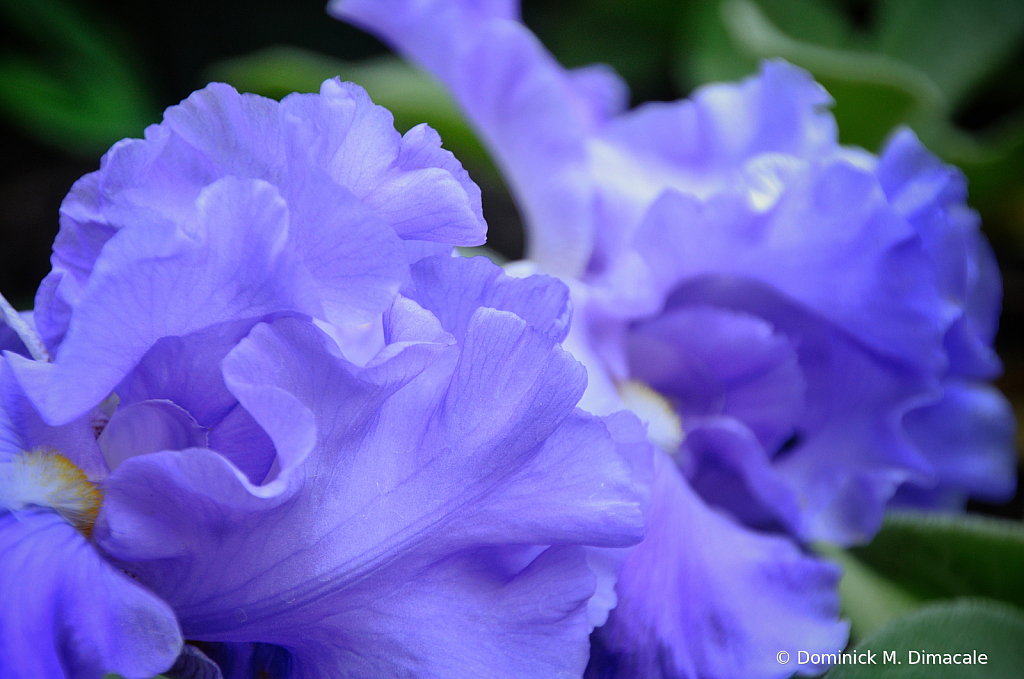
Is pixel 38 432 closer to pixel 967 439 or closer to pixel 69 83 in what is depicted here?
pixel 967 439

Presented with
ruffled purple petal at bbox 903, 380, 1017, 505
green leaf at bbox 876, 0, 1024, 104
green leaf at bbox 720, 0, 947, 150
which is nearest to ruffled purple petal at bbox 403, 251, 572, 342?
ruffled purple petal at bbox 903, 380, 1017, 505

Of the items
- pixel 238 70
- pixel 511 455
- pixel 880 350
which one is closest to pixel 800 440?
pixel 880 350

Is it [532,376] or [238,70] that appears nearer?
[532,376]

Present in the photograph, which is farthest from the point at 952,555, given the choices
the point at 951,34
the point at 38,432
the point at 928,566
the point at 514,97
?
the point at 951,34

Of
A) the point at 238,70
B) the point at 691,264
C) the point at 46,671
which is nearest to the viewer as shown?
the point at 46,671

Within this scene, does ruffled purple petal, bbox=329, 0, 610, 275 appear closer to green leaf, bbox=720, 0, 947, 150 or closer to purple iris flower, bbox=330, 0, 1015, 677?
purple iris flower, bbox=330, 0, 1015, 677

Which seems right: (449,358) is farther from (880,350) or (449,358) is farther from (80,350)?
(880,350)
